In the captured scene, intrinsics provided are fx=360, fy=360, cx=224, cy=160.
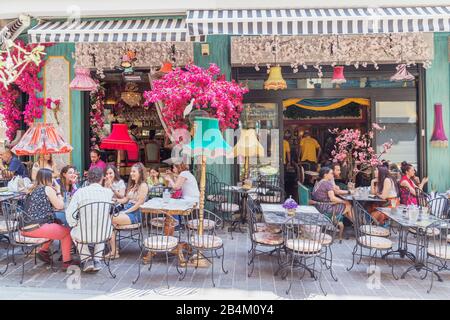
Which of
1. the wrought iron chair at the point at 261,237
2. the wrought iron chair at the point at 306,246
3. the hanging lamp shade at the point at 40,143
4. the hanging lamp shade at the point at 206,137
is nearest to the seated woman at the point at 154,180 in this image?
the hanging lamp shade at the point at 40,143

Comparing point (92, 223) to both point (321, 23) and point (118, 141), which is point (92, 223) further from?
point (321, 23)

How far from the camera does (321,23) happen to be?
6203mm

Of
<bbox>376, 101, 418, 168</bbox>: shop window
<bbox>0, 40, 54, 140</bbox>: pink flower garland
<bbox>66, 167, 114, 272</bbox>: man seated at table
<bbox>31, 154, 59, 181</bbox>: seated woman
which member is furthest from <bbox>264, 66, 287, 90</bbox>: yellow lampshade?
<bbox>0, 40, 54, 140</bbox>: pink flower garland

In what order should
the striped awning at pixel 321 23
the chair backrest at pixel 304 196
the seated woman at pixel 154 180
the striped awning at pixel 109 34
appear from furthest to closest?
the seated woman at pixel 154 180 < the chair backrest at pixel 304 196 < the striped awning at pixel 109 34 < the striped awning at pixel 321 23

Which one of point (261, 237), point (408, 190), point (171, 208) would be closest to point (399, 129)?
point (408, 190)

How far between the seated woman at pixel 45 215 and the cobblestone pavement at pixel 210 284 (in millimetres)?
473

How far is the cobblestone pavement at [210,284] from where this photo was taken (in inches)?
172

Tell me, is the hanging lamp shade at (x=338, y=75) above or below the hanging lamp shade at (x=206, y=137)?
above

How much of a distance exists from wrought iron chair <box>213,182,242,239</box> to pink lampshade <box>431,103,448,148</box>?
445 centimetres

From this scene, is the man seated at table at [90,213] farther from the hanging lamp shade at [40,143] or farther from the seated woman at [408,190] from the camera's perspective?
the seated woman at [408,190]

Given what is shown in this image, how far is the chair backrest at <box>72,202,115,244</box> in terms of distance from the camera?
4703 millimetres

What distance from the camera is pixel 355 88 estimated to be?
8211 millimetres
